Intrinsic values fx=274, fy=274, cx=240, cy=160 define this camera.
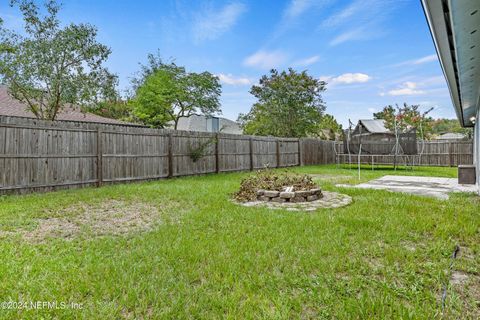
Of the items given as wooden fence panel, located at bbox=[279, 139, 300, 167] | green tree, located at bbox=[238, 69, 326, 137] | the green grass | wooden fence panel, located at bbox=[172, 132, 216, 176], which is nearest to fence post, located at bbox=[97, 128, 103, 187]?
wooden fence panel, located at bbox=[172, 132, 216, 176]

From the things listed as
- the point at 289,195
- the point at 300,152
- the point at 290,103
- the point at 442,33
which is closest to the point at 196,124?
the point at 290,103

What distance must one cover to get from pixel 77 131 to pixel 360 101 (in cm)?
2264

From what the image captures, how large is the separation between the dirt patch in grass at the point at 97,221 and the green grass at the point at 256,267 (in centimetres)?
19

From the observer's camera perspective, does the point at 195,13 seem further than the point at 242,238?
→ Yes

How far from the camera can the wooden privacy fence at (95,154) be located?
561cm

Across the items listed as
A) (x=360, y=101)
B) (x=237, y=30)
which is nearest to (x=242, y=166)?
(x=237, y=30)

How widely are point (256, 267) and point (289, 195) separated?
2684mm

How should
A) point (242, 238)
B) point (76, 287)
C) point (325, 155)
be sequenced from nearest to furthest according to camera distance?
point (76, 287)
point (242, 238)
point (325, 155)

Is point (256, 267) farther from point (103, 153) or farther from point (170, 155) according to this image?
point (170, 155)

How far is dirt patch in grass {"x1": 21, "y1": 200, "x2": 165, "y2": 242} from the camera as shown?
10.3ft

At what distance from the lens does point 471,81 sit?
3990 mm

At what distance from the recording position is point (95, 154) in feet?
22.6

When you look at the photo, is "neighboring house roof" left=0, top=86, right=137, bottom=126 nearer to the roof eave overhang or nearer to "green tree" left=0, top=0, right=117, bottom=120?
"green tree" left=0, top=0, right=117, bottom=120

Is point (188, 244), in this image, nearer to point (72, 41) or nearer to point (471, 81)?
point (471, 81)
